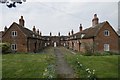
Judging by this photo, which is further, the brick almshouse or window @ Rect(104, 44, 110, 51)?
window @ Rect(104, 44, 110, 51)

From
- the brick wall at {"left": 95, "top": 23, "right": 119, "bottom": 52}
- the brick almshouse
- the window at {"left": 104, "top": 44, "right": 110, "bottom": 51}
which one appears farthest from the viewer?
the window at {"left": 104, "top": 44, "right": 110, "bottom": 51}

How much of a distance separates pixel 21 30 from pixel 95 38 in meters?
16.7

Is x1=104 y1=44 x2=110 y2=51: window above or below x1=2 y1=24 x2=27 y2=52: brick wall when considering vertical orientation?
below

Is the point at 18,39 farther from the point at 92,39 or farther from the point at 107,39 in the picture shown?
the point at 107,39

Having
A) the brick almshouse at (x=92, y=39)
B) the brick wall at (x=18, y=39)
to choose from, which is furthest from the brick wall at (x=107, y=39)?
the brick wall at (x=18, y=39)

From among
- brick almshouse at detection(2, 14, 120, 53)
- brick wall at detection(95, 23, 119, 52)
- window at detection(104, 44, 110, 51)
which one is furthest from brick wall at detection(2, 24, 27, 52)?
window at detection(104, 44, 110, 51)

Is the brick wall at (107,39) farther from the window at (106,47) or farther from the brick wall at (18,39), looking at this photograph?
the brick wall at (18,39)

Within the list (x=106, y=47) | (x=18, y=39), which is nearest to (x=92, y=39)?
(x=106, y=47)

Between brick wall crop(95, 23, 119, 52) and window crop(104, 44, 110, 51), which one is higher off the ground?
brick wall crop(95, 23, 119, 52)

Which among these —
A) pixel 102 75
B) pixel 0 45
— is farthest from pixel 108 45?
pixel 102 75

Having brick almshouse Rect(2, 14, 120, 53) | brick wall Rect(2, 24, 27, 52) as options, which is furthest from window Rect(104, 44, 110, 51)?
brick wall Rect(2, 24, 27, 52)

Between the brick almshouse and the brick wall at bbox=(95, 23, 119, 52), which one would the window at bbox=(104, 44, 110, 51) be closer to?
the brick almshouse

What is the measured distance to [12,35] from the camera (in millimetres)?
43062

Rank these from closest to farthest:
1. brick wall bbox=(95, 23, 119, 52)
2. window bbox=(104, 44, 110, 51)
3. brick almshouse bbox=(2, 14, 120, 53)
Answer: brick almshouse bbox=(2, 14, 120, 53) → brick wall bbox=(95, 23, 119, 52) → window bbox=(104, 44, 110, 51)
